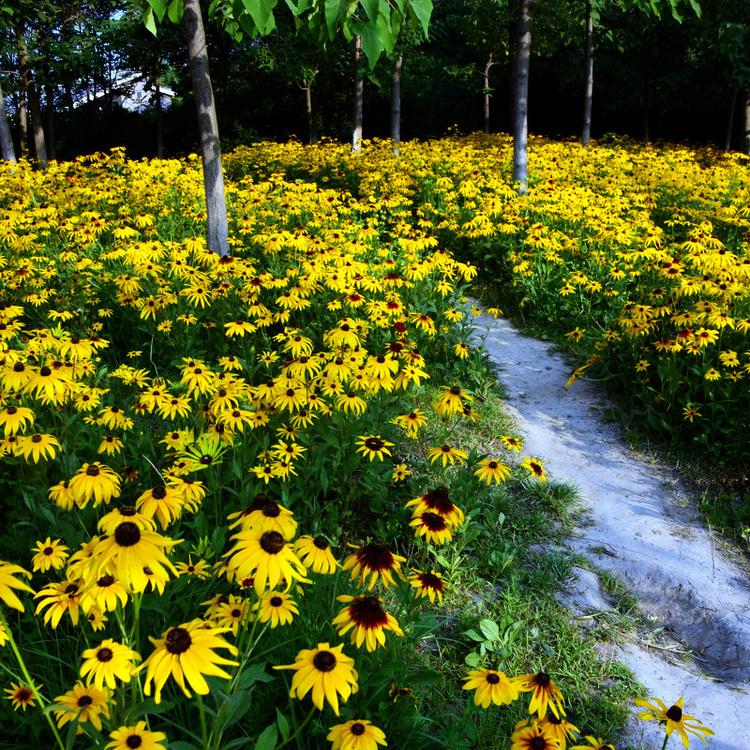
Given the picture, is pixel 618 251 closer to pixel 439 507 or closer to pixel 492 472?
pixel 492 472

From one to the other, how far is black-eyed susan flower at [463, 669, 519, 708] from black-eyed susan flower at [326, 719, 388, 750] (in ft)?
1.08

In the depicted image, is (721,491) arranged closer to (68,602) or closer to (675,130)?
(68,602)

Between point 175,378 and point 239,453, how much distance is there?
1.45 metres

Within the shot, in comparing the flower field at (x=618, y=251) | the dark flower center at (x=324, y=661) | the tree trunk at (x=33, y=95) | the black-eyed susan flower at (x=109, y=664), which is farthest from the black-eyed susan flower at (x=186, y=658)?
the tree trunk at (x=33, y=95)

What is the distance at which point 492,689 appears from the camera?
172 cm

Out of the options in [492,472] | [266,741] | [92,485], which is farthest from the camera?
Result: [492,472]

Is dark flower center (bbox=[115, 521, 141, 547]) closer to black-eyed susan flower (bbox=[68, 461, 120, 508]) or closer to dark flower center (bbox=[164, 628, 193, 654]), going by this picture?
dark flower center (bbox=[164, 628, 193, 654])

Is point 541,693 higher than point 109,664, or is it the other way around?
point 109,664

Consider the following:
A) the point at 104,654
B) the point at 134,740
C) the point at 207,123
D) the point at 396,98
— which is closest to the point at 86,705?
the point at 104,654

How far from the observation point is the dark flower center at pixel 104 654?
147 cm

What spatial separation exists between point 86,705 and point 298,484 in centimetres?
186

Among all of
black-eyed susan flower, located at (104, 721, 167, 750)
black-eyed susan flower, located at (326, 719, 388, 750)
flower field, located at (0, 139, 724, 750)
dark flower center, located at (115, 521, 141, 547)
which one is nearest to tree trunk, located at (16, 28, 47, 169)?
flower field, located at (0, 139, 724, 750)

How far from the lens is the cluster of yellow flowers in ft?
4.91

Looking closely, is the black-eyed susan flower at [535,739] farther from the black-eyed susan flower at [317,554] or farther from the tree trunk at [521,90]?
the tree trunk at [521,90]
